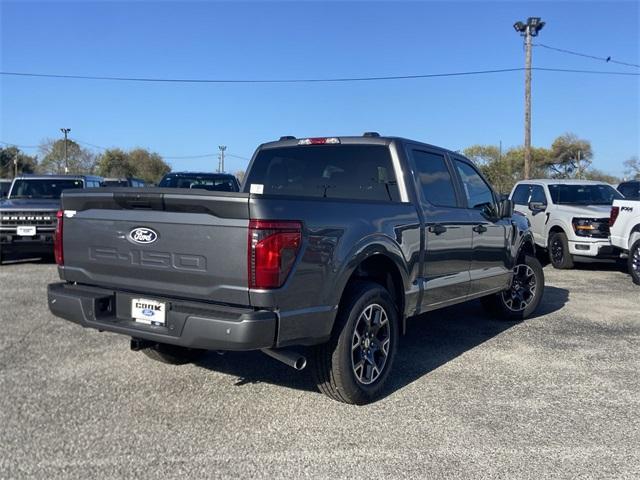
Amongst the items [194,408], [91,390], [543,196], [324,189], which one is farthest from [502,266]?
[543,196]

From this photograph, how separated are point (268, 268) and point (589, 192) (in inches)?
447

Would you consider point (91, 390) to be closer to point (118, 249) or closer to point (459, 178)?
point (118, 249)

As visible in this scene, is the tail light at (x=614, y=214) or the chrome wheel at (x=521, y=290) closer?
the chrome wheel at (x=521, y=290)

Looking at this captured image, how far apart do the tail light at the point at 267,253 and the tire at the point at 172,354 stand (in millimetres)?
1869

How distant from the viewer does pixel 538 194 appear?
13039 mm

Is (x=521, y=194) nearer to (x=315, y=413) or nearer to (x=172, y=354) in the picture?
(x=172, y=354)

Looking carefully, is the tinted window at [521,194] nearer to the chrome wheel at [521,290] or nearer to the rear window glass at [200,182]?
the rear window glass at [200,182]

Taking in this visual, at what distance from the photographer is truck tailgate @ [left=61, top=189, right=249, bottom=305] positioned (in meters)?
3.48

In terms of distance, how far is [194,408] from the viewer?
4.11 meters

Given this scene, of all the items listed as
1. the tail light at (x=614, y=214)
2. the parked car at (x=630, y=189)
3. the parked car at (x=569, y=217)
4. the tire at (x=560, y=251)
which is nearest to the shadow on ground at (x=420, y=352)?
the tail light at (x=614, y=214)

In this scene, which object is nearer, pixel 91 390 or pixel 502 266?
pixel 91 390

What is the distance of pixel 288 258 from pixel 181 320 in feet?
2.47

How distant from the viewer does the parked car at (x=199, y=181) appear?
497 inches

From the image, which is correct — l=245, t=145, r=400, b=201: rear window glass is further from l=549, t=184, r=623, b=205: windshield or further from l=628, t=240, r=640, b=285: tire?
l=549, t=184, r=623, b=205: windshield
